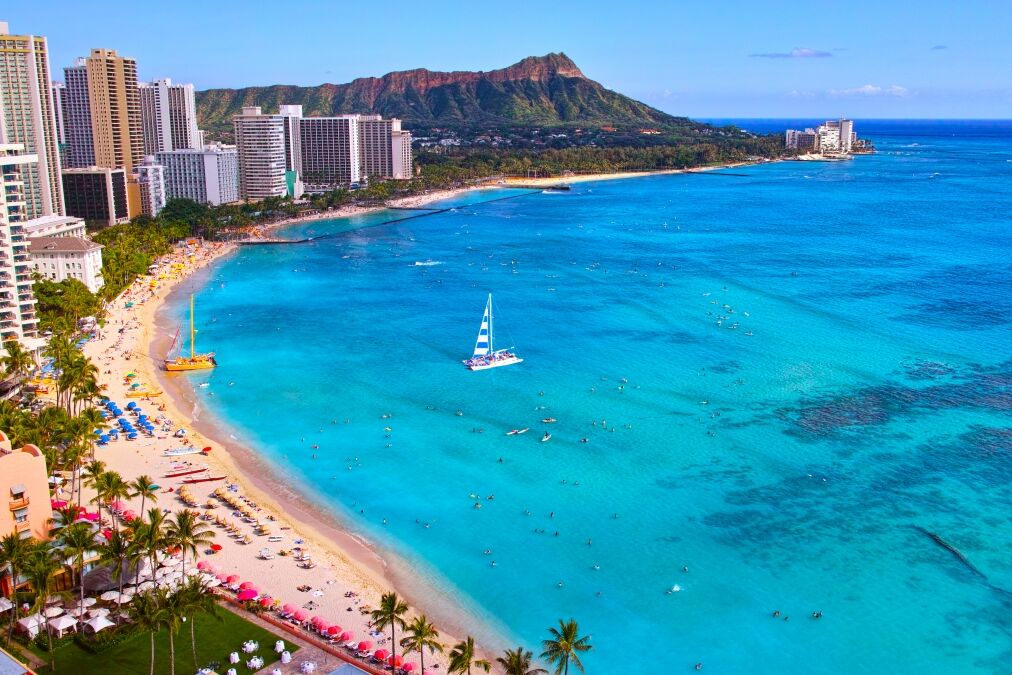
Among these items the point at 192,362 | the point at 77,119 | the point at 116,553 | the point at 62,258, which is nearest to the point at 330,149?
the point at 77,119

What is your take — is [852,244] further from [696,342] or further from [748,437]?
[748,437]

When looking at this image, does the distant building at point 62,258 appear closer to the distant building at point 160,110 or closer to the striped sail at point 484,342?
the striped sail at point 484,342

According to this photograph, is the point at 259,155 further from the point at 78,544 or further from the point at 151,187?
the point at 78,544

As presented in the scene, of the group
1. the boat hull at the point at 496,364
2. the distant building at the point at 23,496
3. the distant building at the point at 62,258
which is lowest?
the boat hull at the point at 496,364

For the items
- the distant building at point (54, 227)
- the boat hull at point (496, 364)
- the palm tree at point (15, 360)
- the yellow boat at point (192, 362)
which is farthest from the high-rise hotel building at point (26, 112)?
the boat hull at point (496, 364)

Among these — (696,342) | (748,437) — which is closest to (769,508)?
(748,437)

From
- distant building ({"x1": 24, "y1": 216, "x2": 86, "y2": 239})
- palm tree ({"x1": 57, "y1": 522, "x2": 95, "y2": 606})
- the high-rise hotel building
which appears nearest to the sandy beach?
palm tree ({"x1": 57, "y1": 522, "x2": 95, "y2": 606})

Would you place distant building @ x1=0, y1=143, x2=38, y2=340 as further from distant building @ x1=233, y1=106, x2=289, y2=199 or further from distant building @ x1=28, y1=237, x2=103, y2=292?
distant building @ x1=233, y1=106, x2=289, y2=199
